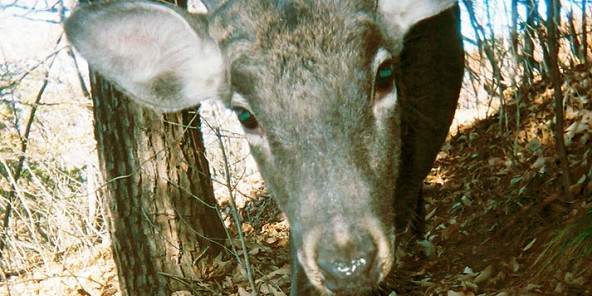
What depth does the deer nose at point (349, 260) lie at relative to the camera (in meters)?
2.57

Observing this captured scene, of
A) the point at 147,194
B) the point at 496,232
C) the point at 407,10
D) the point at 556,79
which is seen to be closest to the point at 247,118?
the point at 407,10

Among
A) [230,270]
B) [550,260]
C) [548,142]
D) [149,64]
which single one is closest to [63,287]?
[230,270]

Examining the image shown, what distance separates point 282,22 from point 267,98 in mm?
449

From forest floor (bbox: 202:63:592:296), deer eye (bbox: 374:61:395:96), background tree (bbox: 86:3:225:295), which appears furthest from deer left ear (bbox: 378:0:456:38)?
background tree (bbox: 86:3:225:295)

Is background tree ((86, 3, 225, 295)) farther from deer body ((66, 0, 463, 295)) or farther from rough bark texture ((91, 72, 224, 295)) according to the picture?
deer body ((66, 0, 463, 295))

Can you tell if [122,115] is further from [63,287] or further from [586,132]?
[586,132]

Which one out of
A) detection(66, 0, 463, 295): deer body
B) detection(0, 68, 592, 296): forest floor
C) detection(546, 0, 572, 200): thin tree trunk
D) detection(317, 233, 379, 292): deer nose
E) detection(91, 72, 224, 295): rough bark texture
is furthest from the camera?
detection(91, 72, 224, 295): rough bark texture

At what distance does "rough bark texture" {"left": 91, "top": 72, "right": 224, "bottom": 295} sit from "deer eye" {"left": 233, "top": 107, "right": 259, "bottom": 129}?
2131 mm

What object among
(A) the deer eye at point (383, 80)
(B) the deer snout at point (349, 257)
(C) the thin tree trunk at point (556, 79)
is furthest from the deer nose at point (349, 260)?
(C) the thin tree trunk at point (556, 79)

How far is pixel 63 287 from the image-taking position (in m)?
7.04

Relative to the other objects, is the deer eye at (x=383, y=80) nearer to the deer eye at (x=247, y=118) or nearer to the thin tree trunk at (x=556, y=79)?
the deer eye at (x=247, y=118)

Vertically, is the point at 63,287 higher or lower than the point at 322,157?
lower

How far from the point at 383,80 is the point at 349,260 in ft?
3.69

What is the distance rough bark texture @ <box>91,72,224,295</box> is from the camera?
5.41m
